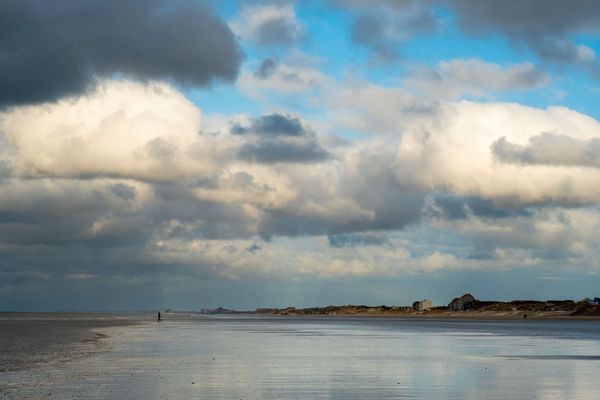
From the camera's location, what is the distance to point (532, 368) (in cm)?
4297

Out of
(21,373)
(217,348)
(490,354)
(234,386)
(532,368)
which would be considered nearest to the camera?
(234,386)

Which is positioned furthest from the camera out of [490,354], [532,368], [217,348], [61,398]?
[217,348]

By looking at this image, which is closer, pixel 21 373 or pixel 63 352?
pixel 21 373

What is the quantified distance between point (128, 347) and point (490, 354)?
28903mm

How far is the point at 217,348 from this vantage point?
6212 cm

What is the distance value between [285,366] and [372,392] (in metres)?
12.9

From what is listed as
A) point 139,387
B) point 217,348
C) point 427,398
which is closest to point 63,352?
point 217,348

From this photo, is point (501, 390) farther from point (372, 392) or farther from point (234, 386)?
point (234, 386)

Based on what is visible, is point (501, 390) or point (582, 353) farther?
point (582, 353)

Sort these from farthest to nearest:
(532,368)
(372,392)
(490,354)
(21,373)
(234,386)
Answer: (490,354), (532,368), (21,373), (234,386), (372,392)

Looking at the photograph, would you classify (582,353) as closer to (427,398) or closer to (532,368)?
(532,368)

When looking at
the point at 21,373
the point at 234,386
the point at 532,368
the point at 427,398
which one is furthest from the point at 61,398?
the point at 532,368

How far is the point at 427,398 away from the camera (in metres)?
29.9

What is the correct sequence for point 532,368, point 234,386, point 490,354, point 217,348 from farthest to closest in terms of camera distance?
1. point 217,348
2. point 490,354
3. point 532,368
4. point 234,386
